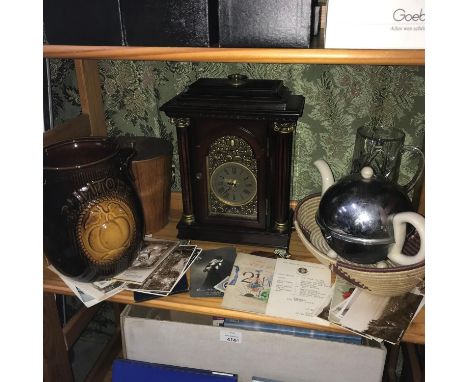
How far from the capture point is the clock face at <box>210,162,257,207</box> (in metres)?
0.95

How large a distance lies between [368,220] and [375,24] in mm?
369

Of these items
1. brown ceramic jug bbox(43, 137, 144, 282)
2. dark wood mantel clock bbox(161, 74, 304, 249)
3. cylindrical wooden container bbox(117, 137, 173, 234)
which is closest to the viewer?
brown ceramic jug bbox(43, 137, 144, 282)

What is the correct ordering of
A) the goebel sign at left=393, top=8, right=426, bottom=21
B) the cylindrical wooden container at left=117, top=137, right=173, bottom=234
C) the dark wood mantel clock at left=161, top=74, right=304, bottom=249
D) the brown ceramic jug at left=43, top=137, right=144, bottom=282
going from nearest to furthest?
the goebel sign at left=393, top=8, right=426, bottom=21, the brown ceramic jug at left=43, top=137, right=144, bottom=282, the dark wood mantel clock at left=161, top=74, right=304, bottom=249, the cylindrical wooden container at left=117, top=137, right=173, bottom=234

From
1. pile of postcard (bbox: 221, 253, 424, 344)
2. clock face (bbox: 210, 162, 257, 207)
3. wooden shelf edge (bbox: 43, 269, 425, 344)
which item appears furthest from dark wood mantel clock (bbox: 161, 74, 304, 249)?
wooden shelf edge (bbox: 43, 269, 425, 344)

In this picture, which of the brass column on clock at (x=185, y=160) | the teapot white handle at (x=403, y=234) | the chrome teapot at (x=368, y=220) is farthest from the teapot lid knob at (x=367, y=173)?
the brass column on clock at (x=185, y=160)

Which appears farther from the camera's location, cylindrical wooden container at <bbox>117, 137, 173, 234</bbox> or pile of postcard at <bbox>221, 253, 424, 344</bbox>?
cylindrical wooden container at <bbox>117, 137, 173, 234</bbox>

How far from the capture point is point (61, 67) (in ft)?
3.82

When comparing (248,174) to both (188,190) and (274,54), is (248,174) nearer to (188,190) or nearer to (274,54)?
(188,190)

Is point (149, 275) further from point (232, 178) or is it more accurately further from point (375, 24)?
point (375, 24)

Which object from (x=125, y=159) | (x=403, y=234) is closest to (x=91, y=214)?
(x=125, y=159)

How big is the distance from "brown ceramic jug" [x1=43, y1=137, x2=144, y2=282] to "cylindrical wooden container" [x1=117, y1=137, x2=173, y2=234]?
0.12 meters

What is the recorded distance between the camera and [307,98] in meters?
1.07

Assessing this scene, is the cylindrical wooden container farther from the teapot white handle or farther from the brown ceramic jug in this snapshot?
the teapot white handle

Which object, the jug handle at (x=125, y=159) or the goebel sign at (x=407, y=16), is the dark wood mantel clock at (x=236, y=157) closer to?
the jug handle at (x=125, y=159)
